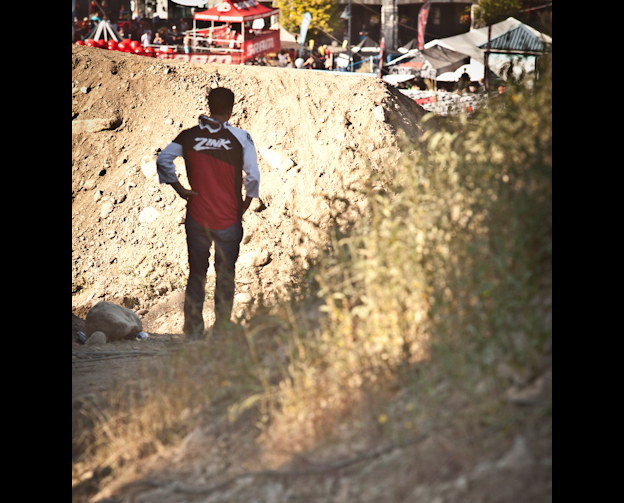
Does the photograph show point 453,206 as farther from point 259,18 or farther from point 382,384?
point 259,18

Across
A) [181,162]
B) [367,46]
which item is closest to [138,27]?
[367,46]

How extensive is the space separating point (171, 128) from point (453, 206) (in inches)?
298

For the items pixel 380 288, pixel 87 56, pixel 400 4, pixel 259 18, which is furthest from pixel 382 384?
pixel 400 4

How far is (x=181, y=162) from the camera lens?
9.41 meters

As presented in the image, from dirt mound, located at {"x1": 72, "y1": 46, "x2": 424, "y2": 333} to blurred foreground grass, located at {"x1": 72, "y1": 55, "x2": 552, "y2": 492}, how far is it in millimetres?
4236

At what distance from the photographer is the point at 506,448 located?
2.55 metres

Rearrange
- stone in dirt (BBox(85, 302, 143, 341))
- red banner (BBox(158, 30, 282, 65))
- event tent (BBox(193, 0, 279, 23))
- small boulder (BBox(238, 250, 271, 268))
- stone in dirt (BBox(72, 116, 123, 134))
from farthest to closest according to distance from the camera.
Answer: event tent (BBox(193, 0, 279, 23)) → red banner (BBox(158, 30, 282, 65)) → stone in dirt (BBox(72, 116, 123, 134)) → small boulder (BBox(238, 250, 271, 268)) → stone in dirt (BBox(85, 302, 143, 341))

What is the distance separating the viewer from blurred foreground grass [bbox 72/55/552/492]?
9.45 ft

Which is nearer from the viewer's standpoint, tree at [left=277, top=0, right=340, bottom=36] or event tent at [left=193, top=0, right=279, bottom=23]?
event tent at [left=193, top=0, right=279, bottom=23]

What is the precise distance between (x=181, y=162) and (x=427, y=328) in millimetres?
7164

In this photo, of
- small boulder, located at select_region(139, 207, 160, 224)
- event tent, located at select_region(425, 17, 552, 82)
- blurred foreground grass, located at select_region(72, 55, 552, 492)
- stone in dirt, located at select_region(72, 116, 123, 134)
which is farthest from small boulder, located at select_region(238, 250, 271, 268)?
event tent, located at select_region(425, 17, 552, 82)

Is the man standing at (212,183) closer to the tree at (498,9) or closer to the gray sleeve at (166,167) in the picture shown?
the gray sleeve at (166,167)

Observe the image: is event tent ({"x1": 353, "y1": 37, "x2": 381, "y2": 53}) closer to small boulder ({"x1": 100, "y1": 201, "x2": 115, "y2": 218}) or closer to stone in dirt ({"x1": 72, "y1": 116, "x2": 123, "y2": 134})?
stone in dirt ({"x1": 72, "y1": 116, "x2": 123, "y2": 134})

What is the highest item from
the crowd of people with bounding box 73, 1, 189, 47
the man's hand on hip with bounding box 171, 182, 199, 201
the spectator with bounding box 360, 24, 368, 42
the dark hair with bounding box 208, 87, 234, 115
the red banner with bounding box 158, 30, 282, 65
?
the spectator with bounding box 360, 24, 368, 42
